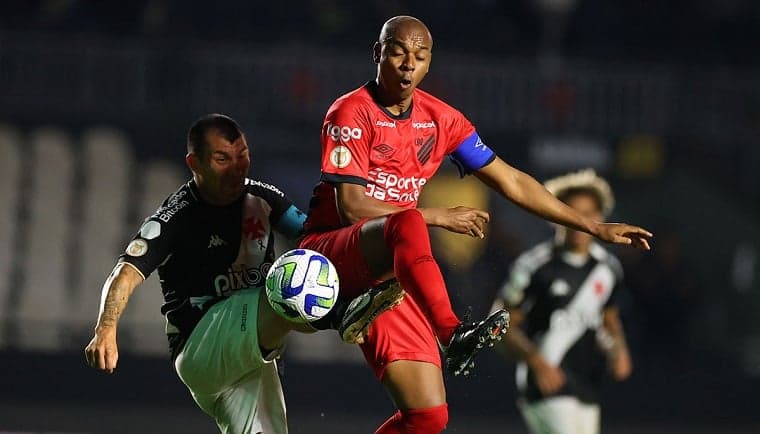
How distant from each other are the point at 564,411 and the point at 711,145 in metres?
5.60

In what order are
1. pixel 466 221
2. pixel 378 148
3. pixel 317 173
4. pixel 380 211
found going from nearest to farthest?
pixel 466 221 → pixel 380 211 → pixel 378 148 → pixel 317 173

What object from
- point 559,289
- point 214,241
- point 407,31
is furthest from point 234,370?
point 559,289

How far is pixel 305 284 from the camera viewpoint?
4.76 meters

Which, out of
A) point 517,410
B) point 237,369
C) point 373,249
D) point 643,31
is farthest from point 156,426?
point 643,31

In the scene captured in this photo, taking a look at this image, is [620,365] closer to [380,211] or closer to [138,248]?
[380,211]

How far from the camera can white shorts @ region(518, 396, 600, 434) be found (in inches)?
274

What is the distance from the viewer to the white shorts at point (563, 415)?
6961 mm

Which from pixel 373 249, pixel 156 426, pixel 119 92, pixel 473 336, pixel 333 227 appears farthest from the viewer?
pixel 119 92

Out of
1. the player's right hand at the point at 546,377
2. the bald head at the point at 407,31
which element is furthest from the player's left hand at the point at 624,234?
the player's right hand at the point at 546,377

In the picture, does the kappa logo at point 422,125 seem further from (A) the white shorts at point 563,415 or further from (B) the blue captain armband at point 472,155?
(A) the white shorts at point 563,415

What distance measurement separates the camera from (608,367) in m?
7.46

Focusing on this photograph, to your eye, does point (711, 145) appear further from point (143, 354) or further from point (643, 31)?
point (143, 354)

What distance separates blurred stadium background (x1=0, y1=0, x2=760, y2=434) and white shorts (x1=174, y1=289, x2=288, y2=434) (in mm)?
3777

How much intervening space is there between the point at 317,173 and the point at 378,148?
20.6 feet
